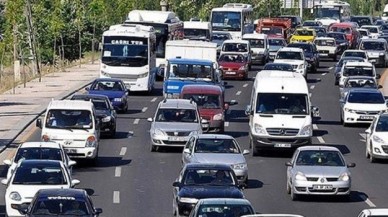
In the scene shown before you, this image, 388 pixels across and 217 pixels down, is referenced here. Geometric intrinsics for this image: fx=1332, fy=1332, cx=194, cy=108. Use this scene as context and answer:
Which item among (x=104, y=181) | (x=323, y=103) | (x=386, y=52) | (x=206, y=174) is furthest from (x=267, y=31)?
(x=206, y=174)

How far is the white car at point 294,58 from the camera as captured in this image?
237 feet

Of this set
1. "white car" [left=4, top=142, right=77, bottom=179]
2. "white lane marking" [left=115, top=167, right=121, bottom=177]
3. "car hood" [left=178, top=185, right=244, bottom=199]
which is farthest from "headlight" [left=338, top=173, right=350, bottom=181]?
"white lane marking" [left=115, top=167, right=121, bottom=177]

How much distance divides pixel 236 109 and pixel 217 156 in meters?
22.7

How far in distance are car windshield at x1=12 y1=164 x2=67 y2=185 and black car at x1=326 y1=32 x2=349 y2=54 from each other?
203 feet

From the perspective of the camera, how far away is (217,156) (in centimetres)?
3631

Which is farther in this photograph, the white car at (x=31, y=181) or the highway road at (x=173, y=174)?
the highway road at (x=173, y=174)

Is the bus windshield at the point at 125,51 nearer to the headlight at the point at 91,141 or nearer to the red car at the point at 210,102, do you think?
the red car at the point at 210,102

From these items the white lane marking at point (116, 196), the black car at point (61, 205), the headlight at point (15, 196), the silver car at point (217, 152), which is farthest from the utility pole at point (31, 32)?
the black car at point (61, 205)

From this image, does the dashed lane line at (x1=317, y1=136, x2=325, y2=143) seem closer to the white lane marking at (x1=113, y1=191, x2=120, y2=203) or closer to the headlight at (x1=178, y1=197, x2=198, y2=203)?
the white lane marking at (x1=113, y1=191, x2=120, y2=203)

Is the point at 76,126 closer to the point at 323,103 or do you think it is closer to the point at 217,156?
the point at 217,156

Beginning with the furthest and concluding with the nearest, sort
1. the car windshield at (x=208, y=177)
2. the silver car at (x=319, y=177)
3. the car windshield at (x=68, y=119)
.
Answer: the car windshield at (x=68, y=119) → the silver car at (x=319, y=177) → the car windshield at (x=208, y=177)

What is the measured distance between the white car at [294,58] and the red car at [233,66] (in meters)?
1.84

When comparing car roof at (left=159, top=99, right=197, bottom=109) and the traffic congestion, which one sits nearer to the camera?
the traffic congestion

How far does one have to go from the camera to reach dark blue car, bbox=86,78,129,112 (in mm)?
54812
